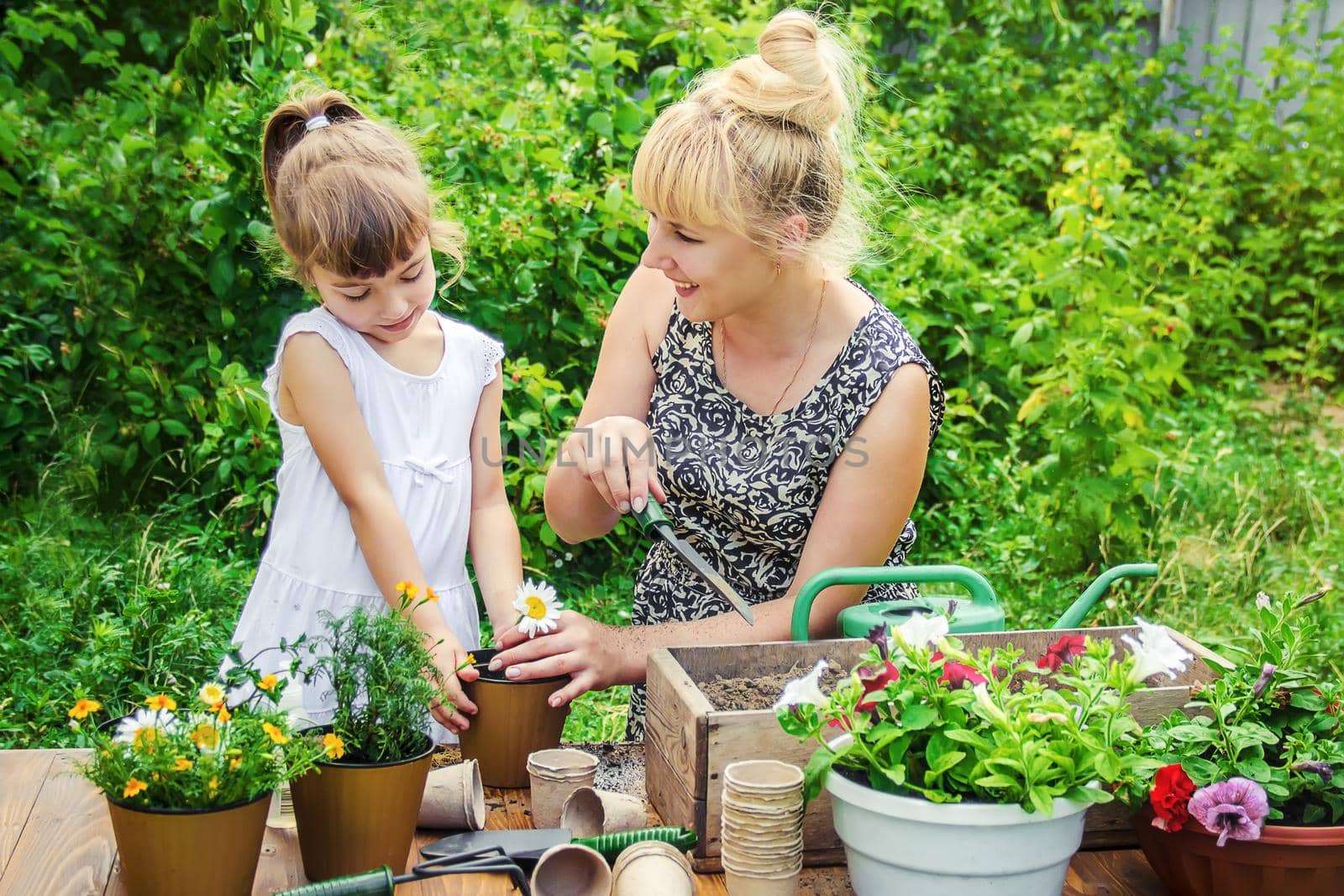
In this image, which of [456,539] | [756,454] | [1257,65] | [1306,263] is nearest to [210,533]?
[456,539]

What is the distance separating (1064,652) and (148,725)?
2.90ft

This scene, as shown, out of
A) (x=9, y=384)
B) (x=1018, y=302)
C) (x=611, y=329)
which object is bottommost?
(x=9, y=384)

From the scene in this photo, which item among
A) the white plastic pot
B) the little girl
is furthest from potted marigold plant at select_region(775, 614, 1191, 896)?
the little girl

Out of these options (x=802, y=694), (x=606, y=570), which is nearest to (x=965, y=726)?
(x=802, y=694)

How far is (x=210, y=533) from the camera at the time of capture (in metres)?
3.52

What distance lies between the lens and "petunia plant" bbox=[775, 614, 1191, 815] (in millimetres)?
1069

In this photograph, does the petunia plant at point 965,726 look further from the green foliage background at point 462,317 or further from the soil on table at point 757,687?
the green foliage background at point 462,317

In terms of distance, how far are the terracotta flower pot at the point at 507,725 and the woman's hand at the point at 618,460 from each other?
0.30 metres

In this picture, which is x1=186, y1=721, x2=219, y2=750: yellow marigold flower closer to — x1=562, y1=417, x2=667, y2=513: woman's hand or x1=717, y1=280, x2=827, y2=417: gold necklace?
x1=562, y1=417, x2=667, y2=513: woman's hand

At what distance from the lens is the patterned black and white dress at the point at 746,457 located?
1826 millimetres

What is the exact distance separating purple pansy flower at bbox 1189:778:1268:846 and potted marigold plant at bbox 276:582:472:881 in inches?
27.7

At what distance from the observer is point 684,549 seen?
1485 mm

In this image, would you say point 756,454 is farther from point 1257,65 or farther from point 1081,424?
point 1257,65

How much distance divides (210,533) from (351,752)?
2.57 metres
